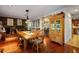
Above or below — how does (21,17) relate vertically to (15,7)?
below

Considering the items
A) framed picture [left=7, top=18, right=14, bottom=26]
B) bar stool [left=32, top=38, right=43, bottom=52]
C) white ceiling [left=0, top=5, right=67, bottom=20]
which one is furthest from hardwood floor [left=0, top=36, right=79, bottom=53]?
white ceiling [left=0, top=5, right=67, bottom=20]

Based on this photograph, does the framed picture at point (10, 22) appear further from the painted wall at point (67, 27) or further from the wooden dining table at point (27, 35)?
the painted wall at point (67, 27)

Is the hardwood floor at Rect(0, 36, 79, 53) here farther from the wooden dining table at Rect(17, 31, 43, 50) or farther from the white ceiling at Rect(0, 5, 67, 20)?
the white ceiling at Rect(0, 5, 67, 20)

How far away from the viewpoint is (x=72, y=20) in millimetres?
2178

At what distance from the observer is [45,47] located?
2234 mm

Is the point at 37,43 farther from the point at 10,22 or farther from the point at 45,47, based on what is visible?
the point at 10,22

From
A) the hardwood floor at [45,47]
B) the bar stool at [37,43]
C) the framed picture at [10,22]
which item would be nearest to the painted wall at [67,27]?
the hardwood floor at [45,47]

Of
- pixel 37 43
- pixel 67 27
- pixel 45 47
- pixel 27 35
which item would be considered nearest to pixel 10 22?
pixel 27 35

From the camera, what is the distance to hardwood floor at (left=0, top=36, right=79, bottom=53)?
2176mm

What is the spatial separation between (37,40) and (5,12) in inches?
31.5

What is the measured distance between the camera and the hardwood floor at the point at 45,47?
218 cm
